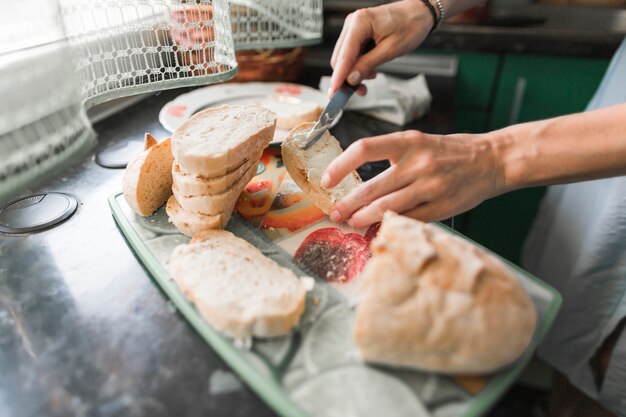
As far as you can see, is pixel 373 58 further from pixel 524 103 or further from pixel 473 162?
pixel 524 103

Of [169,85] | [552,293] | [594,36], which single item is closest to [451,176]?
[552,293]

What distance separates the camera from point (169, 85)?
99 cm

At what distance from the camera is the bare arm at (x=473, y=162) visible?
759mm

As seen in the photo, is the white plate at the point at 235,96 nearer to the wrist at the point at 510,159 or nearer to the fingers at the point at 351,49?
the fingers at the point at 351,49

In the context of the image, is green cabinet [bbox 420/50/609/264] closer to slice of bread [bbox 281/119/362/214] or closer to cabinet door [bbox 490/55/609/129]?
cabinet door [bbox 490/55/609/129]

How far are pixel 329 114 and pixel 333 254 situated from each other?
15.5 inches

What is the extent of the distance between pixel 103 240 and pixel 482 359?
721 mm

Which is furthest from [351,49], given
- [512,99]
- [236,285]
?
[512,99]

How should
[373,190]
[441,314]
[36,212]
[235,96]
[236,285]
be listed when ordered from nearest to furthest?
[441,314]
[236,285]
[373,190]
[36,212]
[235,96]

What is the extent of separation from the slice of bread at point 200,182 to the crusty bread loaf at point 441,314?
358 mm

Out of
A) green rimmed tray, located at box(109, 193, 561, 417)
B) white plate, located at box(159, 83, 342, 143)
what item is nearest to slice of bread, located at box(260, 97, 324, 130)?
white plate, located at box(159, 83, 342, 143)

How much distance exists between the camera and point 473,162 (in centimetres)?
79

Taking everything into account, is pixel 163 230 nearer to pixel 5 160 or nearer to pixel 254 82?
pixel 5 160

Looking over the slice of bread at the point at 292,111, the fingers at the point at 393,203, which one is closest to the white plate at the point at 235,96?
the slice of bread at the point at 292,111
